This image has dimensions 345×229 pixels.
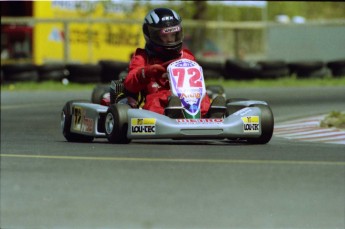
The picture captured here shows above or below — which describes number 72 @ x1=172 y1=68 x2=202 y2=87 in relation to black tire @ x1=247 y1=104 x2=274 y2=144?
above

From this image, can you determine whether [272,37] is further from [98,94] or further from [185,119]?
[185,119]

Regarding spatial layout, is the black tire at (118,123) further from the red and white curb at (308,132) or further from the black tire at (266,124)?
the red and white curb at (308,132)

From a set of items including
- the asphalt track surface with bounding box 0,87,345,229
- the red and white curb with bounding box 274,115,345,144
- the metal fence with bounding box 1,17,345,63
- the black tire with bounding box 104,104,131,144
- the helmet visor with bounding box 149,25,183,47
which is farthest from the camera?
the metal fence with bounding box 1,17,345,63

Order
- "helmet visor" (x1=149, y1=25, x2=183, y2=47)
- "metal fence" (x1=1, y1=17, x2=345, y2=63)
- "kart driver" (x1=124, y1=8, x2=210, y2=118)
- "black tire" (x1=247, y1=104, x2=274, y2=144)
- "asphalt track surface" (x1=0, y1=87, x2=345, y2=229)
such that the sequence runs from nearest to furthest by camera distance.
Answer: "asphalt track surface" (x1=0, y1=87, x2=345, y2=229) < "black tire" (x1=247, y1=104, x2=274, y2=144) < "kart driver" (x1=124, y1=8, x2=210, y2=118) < "helmet visor" (x1=149, y1=25, x2=183, y2=47) < "metal fence" (x1=1, y1=17, x2=345, y2=63)

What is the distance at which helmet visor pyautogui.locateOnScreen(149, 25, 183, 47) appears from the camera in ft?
34.8

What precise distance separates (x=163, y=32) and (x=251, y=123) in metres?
1.38

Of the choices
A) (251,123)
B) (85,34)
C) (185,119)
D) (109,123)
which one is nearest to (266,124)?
(251,123)

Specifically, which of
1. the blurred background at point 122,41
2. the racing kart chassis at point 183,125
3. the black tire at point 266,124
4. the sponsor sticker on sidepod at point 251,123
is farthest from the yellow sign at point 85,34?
the sponsor sticker on sidepod at point 251,123

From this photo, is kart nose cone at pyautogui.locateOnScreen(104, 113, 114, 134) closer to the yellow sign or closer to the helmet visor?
the helmet visor

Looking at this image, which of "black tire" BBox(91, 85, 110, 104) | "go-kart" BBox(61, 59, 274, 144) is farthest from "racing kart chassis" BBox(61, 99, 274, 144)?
"black tire" BBox(91, 85, 110, 104)

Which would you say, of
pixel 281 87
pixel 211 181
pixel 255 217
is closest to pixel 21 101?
pixel 281 87

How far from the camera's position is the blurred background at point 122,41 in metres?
26.9

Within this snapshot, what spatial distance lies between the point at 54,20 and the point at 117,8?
4.05 metres

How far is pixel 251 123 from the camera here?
9.98m
